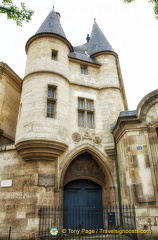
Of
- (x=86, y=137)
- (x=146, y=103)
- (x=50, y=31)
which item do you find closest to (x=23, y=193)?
(x=86, y=137)

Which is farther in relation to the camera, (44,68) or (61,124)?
(44,68)

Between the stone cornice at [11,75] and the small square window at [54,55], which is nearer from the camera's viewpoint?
the small square window at [54,55]

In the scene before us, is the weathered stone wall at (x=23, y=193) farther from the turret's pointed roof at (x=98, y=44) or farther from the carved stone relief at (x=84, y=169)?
the turret's pointed roof at (x=98, y=44)

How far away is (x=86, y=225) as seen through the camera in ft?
29.9

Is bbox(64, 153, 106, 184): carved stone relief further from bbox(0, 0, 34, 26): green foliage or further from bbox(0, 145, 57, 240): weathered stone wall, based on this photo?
bbox(0, 0, 34, 26): green foliage

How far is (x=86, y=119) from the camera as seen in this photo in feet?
34.6

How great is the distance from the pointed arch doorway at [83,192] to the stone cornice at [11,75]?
662 cm

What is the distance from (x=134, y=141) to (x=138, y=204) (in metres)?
2.38

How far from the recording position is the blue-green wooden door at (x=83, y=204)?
908cm

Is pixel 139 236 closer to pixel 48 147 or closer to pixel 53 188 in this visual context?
pixel 53 188

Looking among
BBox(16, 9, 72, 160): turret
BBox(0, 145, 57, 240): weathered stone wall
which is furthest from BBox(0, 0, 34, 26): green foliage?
BBox(0, 145, 57, 240): weathered stone wall

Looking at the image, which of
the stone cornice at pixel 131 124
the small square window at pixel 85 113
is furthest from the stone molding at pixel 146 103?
the small square window at pixel 85 113

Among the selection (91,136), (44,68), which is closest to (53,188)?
(91,136)

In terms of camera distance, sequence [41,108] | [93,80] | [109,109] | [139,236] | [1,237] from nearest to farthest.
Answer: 1. [139,236]
2. [1,237]
3. [41,108]
4. [109,109]
5. [93,80]
